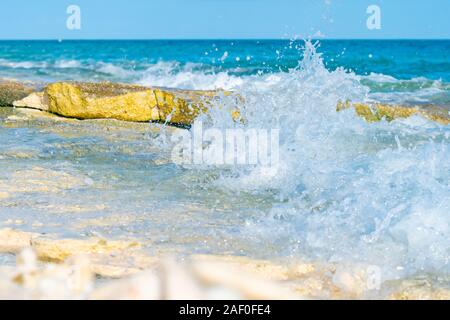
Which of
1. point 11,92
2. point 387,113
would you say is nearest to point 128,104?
point 11,92

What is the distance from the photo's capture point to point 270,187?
4496 millimetres

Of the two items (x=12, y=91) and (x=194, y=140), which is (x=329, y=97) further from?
(x=12, y=91)

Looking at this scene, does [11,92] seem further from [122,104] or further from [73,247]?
[73,247]

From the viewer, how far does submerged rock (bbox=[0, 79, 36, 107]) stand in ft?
26.2

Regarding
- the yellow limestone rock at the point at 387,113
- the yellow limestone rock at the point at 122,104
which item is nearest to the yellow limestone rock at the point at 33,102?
the yellow limestone rock at the point at 122,104

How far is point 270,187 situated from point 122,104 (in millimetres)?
3392

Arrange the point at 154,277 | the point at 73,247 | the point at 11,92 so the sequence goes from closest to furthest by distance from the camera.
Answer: the point at 154,277 < the point at 73,247 < the point at 11,92

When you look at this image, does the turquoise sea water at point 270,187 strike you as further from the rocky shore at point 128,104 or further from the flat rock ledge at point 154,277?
the rocky shore at point 128,104

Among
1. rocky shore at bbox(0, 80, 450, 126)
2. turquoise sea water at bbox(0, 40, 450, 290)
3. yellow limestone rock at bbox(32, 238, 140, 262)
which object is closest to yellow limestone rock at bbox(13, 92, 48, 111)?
rocky shore at bbox(0, 80, 450, 126)

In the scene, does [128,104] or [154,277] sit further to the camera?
[128,104]

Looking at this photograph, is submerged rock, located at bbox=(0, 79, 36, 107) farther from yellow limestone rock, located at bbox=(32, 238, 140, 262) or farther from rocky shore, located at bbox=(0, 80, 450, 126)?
yellow limestone rock, located at bbox=(32, 238, 140, 262)

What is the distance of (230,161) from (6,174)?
173cm
